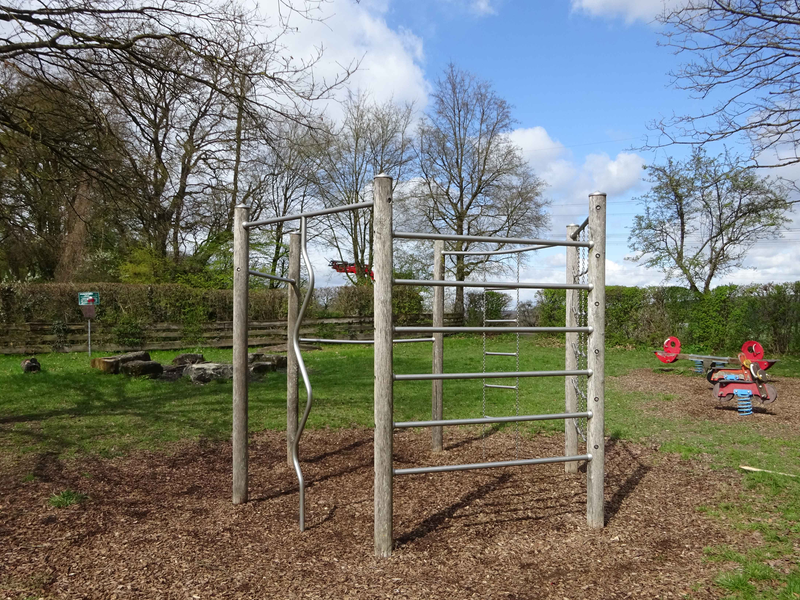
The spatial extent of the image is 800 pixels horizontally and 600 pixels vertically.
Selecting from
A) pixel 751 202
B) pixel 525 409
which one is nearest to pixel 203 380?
pixel 525 409

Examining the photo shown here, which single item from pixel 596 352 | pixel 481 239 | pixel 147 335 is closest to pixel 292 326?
pixel 481 239

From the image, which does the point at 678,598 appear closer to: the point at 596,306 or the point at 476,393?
the point at 596,306

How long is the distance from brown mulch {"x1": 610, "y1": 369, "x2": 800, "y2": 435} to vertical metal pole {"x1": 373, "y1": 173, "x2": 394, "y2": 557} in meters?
5.10

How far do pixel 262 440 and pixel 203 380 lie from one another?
4009 mm

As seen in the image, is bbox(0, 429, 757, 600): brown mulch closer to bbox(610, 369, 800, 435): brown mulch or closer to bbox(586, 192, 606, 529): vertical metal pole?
bbox(586, 192, 606, 529): vertical metal pole

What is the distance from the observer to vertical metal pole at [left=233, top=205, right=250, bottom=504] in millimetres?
3879

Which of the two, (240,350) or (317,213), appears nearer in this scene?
(317,213)

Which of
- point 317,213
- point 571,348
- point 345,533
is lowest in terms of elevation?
point 345,533

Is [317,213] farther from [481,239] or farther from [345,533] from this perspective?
[345,533]

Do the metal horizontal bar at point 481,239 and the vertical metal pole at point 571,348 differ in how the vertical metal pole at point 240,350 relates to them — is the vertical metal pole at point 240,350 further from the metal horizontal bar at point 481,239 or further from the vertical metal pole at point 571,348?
the vertical metal pole at point 571,348

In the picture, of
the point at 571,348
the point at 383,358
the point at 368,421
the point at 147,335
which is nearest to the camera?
the point at 383,358

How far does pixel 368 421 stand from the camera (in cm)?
680

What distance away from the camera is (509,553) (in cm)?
324

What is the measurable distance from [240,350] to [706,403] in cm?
682
